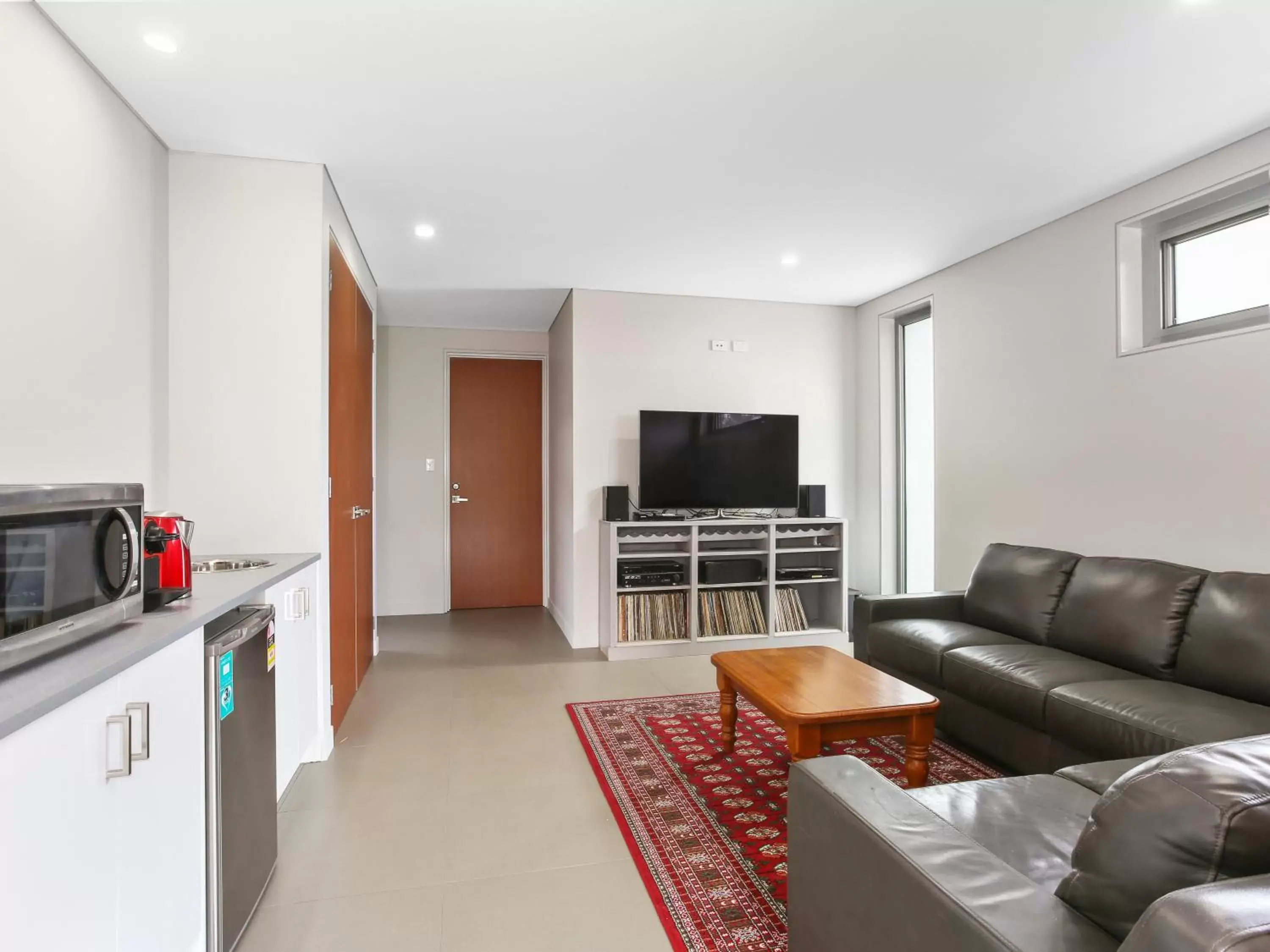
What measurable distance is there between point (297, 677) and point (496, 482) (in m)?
3.58

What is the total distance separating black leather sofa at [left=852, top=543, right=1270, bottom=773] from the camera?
2148 mm

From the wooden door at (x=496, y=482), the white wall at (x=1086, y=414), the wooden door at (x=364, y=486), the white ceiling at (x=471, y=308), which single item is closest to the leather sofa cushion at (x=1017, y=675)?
the white wall at (x=1086, y=414)

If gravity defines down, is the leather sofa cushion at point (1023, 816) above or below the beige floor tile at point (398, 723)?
above

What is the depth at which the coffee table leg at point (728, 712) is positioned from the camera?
2.85m

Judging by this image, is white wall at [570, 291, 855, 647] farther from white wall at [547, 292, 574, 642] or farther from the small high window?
the small high window

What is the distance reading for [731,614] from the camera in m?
4.66

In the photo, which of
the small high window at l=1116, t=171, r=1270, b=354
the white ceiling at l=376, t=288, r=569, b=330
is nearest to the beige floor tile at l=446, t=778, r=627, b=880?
the small high window at l=1116, t=171, r=1270, b=354

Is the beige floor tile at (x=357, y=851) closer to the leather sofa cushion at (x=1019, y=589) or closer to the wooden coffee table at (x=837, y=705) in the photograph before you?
the wooden coffee table at (x=837, y=705)

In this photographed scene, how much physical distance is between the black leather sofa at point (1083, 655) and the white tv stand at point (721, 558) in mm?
1267

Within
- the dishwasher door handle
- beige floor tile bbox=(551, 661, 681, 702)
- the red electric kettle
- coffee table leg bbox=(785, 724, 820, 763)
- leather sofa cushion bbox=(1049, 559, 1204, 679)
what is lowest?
beige floor tile bbox=(551, 661, 681, 702)

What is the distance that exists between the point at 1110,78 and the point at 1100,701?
2075 mm

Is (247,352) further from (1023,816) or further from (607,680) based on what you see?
(1023,816)

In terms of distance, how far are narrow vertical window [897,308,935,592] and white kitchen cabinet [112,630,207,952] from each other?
4275 mm

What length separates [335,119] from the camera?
246 cm
